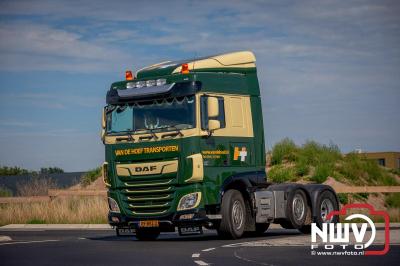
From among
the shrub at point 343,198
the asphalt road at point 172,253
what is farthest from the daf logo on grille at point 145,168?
the shrub at point 343,198

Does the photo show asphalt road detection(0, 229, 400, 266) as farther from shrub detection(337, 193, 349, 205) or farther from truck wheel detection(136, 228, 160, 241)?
shrub detection(337, 193, 349, 205)

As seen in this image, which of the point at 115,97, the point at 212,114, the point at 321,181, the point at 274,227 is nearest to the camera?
the point at 212,114

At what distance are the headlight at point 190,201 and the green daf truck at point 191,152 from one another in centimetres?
2

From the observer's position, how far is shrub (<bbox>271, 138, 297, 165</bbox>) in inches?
1496

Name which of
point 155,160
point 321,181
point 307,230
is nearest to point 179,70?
point 155,160

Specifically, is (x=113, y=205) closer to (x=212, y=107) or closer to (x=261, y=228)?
(x=212, y=107)

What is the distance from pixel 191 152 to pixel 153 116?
1.39m

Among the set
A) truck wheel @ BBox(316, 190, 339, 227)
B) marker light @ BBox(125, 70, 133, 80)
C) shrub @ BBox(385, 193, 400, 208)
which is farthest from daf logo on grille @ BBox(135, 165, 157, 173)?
shrub @ BBox(385, 193, 400, 208)

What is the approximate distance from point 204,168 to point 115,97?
3.01 m

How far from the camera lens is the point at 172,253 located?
1659 centimetres

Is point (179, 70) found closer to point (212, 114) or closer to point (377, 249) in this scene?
point (212, 114)

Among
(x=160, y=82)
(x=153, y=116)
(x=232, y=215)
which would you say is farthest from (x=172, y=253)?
(x=160, y=82)

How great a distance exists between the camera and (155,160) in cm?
2012

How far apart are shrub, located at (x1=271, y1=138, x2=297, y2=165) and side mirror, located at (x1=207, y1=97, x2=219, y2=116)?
59.9 feet
